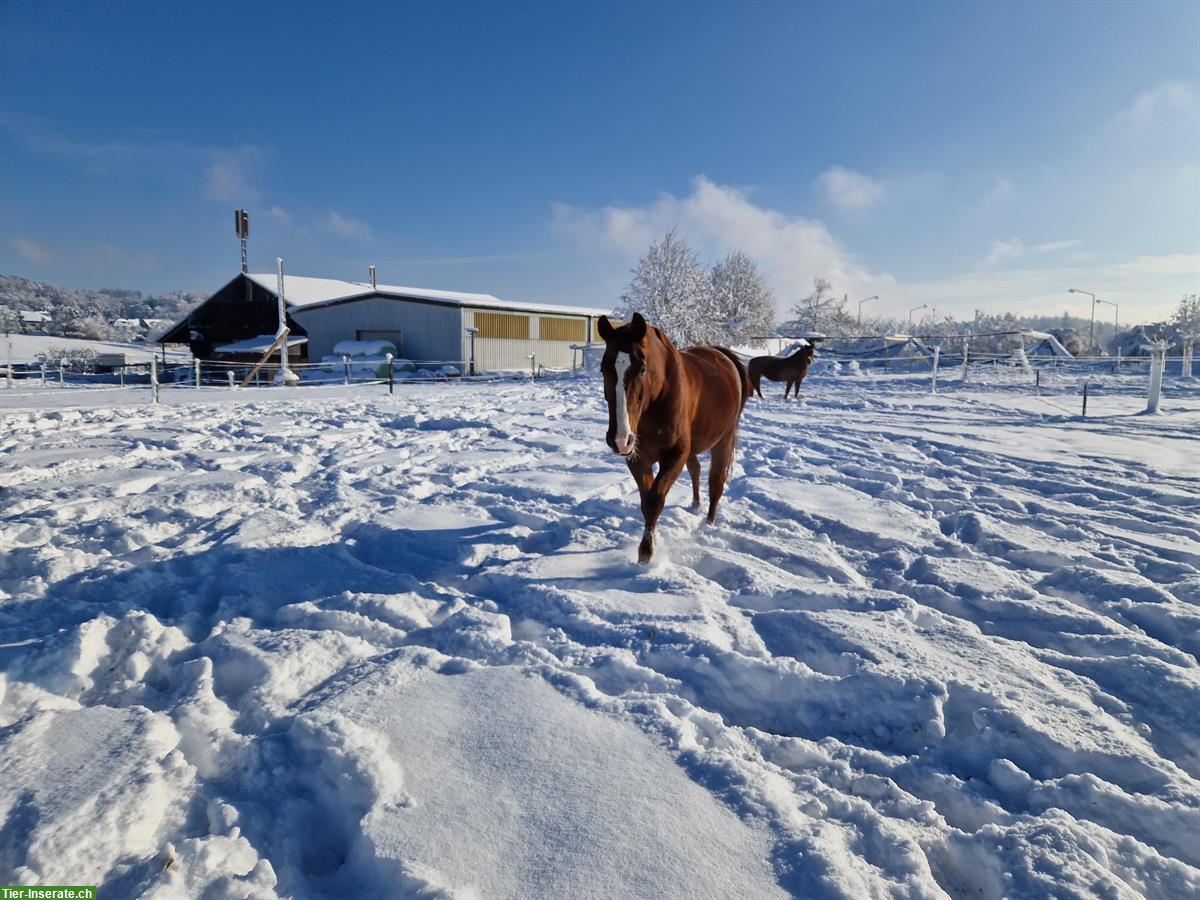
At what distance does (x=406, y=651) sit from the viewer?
2568 millimetres

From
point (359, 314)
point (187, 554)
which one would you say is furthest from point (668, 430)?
point (359, 314)

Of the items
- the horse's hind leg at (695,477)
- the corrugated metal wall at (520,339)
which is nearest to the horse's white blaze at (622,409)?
the horse's hind leg at (695,477)

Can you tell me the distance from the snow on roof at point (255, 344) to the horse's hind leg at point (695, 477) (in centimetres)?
3638

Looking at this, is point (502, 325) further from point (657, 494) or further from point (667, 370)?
point (657, 494)

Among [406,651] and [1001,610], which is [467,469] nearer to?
[406,651]

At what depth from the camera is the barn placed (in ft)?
108

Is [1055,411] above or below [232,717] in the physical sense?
above

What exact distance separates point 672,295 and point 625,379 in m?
38.1

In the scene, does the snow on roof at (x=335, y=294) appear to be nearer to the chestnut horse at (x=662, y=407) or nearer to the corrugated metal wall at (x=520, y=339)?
the corrugated metal wall at (x=520, y=339)

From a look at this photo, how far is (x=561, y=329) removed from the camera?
38750 millimetres

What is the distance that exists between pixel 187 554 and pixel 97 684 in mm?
1515

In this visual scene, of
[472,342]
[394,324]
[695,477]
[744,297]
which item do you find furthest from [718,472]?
[744,297]

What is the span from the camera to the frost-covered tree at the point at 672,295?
39.0 metres

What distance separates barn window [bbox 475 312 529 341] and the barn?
0.19 feet
